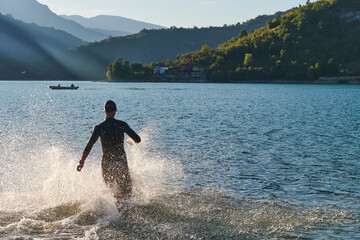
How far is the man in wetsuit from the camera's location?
984cm

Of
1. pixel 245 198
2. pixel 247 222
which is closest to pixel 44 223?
pixel 247 222

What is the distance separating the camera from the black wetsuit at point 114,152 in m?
9.88

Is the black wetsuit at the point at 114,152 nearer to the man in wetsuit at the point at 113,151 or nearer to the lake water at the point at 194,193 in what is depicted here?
the man in wetsuit at the point at 113,151

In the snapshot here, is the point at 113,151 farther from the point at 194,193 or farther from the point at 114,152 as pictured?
the point at 194,193

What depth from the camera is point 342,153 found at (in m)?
21.8

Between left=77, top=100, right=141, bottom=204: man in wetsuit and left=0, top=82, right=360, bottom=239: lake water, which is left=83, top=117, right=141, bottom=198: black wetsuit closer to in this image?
left=77, top=100, right=141, bottom=204: man in wetsuit

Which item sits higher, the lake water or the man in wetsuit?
the man in wetsuit

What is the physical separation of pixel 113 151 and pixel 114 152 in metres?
0.04

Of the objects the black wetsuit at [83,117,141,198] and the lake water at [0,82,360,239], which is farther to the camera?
the black wetsuit at [83,117,141,198]

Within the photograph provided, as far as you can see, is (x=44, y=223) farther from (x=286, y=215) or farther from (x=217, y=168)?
(x=217, y=168)

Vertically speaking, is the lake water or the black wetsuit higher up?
the black wetsuit

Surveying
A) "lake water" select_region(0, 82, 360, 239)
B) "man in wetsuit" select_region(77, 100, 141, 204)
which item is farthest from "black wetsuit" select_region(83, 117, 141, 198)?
"lake water" select_region(0, 82, 360, 239)

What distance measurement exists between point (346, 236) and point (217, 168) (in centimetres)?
885

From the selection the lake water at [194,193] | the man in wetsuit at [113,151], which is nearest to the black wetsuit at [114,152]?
the man in wetsuit at [113,151]
